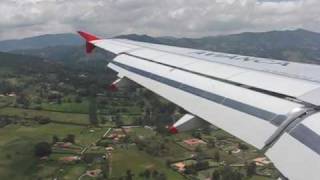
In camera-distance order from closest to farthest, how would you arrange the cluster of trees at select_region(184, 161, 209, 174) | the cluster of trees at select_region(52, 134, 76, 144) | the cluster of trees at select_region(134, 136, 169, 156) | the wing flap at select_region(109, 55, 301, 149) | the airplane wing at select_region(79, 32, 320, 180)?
the airplane wing at select_region(79, 32, 320, 180), the wing flap at select_region(109, 55, 301, 149), the cluster of trees at select_region(184, 161, 209, 174), the cluster of trees at select_region(134, 136, 169, 156), the cluster of trees at select_region(52, 134, 76, 144)

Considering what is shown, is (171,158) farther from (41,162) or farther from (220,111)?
(220,111)

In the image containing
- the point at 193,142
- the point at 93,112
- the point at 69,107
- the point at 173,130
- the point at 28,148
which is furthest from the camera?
the point at 69,107

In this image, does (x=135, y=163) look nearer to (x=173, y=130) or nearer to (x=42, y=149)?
(x=42, y=149)

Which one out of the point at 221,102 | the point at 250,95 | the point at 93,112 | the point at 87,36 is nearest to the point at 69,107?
the point at 93,112

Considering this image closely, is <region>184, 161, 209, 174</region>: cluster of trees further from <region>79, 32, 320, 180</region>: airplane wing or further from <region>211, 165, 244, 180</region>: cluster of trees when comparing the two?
<region>79, 32, 320, 180</region>: airplane wing

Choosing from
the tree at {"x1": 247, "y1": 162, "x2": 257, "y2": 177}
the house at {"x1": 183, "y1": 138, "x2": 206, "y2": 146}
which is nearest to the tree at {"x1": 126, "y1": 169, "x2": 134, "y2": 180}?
the tree at {"x1": 247, "y1": 162, "x2": 257, "y2": 177}

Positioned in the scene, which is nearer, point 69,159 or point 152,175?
point 152,175
